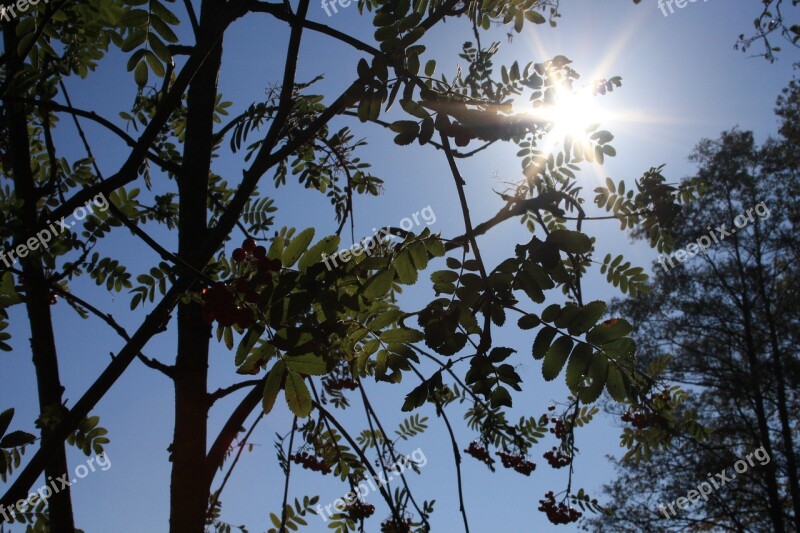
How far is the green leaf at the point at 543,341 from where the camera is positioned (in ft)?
4.92

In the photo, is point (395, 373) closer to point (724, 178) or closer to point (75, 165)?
point (75, 165)

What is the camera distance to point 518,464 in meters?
4.50

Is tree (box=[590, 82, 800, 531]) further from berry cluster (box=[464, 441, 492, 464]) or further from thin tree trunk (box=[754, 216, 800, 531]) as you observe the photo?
berry cluster (box=[464, 441, 492, 464])

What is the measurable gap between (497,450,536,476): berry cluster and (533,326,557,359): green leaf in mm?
3277

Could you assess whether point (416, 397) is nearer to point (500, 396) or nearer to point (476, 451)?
point (500, 396)

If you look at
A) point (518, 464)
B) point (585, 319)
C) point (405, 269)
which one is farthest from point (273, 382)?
point (518, 464)

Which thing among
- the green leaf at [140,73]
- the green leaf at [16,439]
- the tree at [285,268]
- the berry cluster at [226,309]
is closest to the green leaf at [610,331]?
the tree at [285,268]

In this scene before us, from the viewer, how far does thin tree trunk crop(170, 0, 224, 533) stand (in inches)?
74.4

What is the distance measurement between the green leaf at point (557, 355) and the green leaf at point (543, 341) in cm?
2

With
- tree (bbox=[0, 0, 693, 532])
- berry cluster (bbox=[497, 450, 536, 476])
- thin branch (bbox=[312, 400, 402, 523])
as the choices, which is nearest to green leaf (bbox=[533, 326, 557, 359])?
tree (bbox=[0, 0, 693, 532])

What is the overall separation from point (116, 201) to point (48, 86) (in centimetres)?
62

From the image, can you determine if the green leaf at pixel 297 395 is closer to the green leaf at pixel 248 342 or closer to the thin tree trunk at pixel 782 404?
the green leaf at pixel 248 342

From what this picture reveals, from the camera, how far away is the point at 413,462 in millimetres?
2963

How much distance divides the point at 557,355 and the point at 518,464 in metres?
3.34
